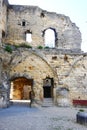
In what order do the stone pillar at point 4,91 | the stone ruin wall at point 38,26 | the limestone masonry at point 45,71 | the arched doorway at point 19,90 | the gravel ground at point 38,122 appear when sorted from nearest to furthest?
the gravel ground at point 38,122, the stone pillar at point 4,91, the limestone masonry at point 45,71, the stone ruin wall at point 38,26, the arched doorway at point 19,90

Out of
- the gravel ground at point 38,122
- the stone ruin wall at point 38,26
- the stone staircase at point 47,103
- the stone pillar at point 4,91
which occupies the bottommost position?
the gravel ground at point 38,122

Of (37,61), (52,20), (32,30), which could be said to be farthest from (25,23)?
(37,61)

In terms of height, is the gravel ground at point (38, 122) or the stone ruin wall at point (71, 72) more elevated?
the stone ruin wall at point (71, 72)

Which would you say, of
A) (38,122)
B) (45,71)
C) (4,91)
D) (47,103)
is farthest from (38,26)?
(38,122)

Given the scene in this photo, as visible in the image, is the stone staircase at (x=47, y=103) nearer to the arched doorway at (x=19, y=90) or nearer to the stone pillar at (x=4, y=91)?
the stone pillar at (x=4, y=91)

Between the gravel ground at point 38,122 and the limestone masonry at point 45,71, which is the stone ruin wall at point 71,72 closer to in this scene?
the limestone masonry at point 45,71

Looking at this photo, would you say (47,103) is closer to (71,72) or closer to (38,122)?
(71,72)

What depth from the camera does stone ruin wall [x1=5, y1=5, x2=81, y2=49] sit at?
23.5 metres

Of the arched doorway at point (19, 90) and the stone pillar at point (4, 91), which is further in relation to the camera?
the arched doorway at point (19, 90)

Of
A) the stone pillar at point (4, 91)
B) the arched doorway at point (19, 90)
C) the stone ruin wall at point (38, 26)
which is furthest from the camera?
the arched doorway at point (19, 90)

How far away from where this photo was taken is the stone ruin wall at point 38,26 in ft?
77.1

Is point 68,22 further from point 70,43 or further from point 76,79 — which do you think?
point 76,79

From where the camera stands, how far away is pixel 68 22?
24953 millimetres

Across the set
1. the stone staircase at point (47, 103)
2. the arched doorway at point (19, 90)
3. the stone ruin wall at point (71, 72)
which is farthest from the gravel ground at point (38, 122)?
the arched doorway at point (19, 90)
